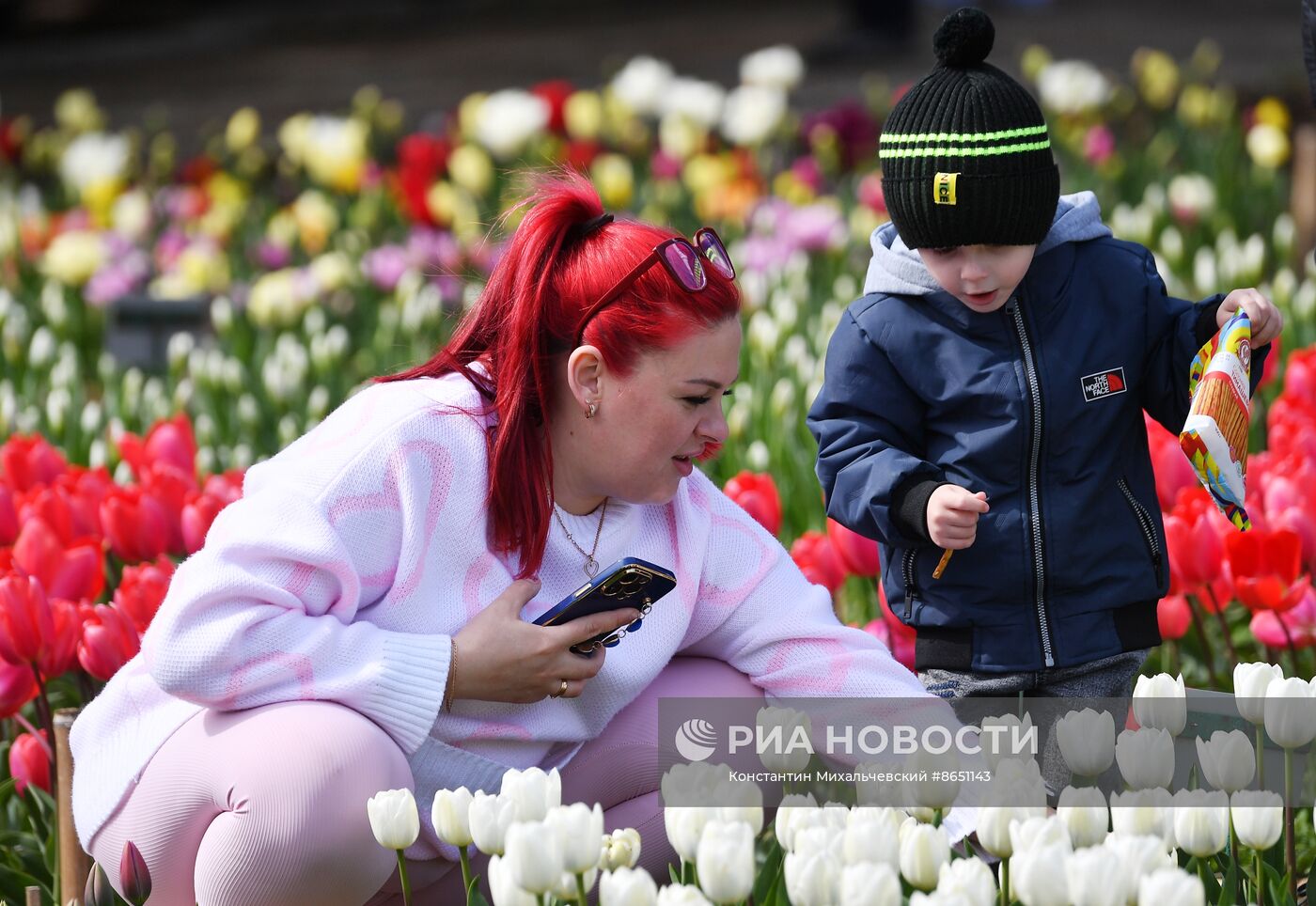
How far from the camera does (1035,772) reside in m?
1.63

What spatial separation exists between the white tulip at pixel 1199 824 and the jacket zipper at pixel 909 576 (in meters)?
0.73

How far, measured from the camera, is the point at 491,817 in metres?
1.58

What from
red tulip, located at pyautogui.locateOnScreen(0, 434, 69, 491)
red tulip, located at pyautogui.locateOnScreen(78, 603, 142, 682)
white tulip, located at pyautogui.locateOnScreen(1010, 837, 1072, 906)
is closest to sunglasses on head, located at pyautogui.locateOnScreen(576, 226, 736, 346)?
red tulip, located at pyautogui.locateOnScreen(78, 603, 142, 682)

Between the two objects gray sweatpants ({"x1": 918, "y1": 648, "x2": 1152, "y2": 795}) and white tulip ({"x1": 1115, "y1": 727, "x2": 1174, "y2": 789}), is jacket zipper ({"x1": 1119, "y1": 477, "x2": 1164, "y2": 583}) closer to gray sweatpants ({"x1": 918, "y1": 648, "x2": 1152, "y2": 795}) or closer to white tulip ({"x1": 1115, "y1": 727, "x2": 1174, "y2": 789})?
gray sweatpants ({"x1": 918, "y1": 648, "x2": 1152, "y2": 795})

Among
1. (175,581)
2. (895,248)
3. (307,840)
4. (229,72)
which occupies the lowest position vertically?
(229,72)

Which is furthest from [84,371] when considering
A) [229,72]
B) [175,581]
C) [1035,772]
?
[229,72]

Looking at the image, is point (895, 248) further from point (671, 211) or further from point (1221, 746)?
point (671, 211)

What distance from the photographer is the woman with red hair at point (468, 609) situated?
1.92 m

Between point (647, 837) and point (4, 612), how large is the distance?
84cm

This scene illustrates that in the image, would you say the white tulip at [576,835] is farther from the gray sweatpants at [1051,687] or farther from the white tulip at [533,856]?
the gray sweatpants at [1051,687]

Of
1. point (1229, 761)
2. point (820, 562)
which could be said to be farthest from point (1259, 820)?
point (820, 562)

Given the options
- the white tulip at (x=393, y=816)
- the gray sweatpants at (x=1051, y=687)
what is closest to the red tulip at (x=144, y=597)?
the white tulip at (x=393, y=816)

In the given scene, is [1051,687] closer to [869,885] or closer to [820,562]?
[820,562]

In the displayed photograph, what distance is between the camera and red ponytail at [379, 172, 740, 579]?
6.68ft
